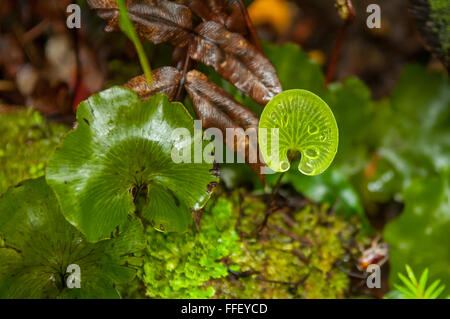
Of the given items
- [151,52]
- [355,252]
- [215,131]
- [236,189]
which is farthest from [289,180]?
[151,52]

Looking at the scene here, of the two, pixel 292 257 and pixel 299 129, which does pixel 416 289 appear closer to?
pixel 292 257

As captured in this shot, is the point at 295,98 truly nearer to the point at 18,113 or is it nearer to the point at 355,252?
the point at 355,252

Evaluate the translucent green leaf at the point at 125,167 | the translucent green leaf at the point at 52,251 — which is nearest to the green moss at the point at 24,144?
the translucent green leaf at the point at 52,251

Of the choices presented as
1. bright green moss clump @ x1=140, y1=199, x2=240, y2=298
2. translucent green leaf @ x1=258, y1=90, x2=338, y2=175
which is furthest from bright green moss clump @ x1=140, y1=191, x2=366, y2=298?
translucent green leaf @ x1=258, y1=90, x2=338, y2=175

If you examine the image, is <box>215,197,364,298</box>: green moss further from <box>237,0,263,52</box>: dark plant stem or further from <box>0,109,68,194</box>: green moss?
<box>0,109,68,194</box>: green moss

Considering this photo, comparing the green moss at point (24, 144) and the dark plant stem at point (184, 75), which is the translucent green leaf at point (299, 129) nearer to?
the dark plant stem at point (184, 75)

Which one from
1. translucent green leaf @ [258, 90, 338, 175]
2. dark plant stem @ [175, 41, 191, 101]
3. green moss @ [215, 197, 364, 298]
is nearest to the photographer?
translucent green leaf @ [258, 90, 338, 175]
